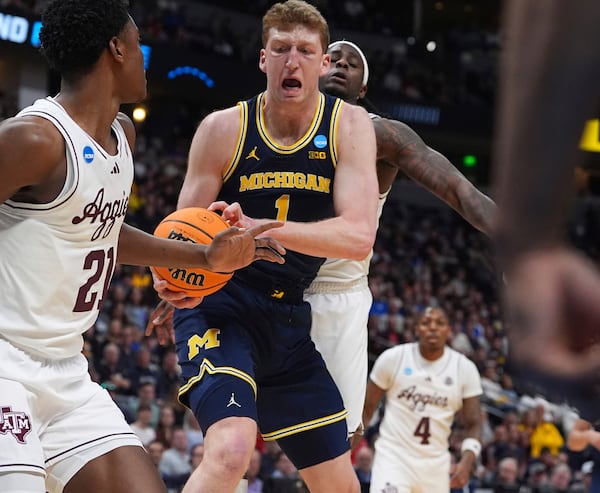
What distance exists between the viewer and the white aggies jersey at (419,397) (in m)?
8.20

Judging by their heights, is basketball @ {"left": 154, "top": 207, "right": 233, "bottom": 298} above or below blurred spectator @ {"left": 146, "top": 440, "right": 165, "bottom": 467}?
above

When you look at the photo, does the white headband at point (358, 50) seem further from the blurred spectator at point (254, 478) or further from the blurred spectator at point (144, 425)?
the blurred spectator at point (144, 425)

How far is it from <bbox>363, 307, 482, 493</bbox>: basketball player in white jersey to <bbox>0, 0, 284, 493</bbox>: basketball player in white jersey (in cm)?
471

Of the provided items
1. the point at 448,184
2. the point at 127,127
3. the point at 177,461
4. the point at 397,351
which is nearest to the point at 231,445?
the point at 127,127

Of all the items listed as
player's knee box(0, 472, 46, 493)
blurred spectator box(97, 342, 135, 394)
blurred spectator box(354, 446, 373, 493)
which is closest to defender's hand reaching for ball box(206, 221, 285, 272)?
player's knee box(0, 472, 46, 493)

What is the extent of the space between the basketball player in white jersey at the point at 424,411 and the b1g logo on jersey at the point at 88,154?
4.89 metres

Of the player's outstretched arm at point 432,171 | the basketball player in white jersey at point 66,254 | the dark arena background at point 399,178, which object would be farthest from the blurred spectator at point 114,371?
the basketball player in white jersey at point 66,254

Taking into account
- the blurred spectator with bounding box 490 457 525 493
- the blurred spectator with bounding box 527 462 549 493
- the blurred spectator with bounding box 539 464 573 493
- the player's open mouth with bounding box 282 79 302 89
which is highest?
the player's open mouth with bounding box 282 79 302 89

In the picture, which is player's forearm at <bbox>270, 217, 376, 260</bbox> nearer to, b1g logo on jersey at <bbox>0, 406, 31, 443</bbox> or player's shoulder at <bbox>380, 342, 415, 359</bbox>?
b1g logo on jersey at <bbox>0, 406, 31, 443</bbox>

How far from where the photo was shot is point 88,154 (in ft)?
11.2

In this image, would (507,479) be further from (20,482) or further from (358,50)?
(20,482)

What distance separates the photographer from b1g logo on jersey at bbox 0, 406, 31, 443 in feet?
10.1

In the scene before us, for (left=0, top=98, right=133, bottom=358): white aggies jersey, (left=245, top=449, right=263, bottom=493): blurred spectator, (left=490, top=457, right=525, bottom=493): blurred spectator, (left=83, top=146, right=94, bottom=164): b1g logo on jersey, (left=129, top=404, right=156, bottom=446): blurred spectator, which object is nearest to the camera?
(left=0, top=98, right=133, bottom=358): white aggies jersey

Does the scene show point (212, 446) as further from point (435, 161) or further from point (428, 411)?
point (428, 411)
